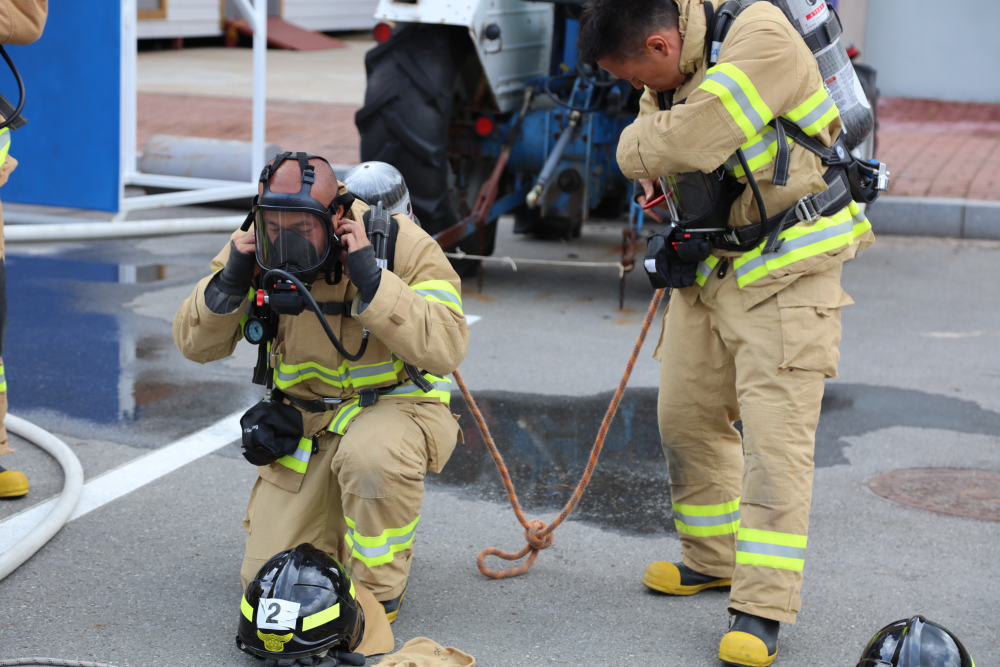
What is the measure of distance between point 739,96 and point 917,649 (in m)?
1.33

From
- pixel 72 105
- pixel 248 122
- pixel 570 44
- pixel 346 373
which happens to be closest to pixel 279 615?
pixel 346 373

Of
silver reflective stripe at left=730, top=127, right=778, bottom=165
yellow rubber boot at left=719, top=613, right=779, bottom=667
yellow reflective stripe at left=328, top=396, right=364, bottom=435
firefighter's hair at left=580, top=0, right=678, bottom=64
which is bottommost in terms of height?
yellow rubber boot at left=719, top=613, right=779, bottom=667

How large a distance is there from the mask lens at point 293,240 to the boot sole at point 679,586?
133cm

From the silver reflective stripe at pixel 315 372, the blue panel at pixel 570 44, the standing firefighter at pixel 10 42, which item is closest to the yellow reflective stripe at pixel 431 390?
the silver reflective stripe at pixel 315 372

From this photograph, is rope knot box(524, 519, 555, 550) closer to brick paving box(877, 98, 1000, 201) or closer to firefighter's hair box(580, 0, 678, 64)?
firefighter's hair box(580, 0, 678, 64)

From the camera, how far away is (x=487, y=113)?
659cm

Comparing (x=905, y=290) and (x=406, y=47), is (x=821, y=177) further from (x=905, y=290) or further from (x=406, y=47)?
(x=905, y=290)

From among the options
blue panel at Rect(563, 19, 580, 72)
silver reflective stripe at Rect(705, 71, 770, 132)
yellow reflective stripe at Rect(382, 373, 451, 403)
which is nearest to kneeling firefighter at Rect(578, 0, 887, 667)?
silver reflective stripe at Rect(705, 71, 770, 132)

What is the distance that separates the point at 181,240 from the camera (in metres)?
8.27

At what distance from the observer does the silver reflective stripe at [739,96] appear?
2838 millimetres

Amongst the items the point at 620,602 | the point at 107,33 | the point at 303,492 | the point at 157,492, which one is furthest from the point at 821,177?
the point at 107,33

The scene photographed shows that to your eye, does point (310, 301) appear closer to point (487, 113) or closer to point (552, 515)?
point (552, 515)

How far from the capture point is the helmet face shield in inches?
113

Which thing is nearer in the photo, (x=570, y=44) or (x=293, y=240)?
(x=293, y=240)
